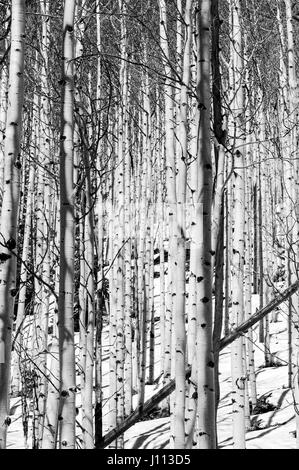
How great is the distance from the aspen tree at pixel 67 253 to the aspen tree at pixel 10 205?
0.29 metres

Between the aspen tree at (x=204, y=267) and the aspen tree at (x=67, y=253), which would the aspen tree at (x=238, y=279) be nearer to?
the aspen tree at (x=204, y=267)

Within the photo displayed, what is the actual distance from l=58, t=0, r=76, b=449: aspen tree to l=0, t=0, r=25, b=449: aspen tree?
29 centimetres

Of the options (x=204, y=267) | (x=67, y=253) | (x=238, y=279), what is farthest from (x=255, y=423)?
(x=67, y=253)

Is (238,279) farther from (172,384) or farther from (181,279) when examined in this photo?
(172,384)

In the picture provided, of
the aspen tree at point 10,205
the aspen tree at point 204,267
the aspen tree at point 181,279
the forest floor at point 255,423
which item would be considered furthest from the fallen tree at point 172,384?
the aspen tree at point 10,205

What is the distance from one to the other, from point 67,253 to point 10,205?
1.56 feet

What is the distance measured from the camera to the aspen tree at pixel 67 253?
3.08m

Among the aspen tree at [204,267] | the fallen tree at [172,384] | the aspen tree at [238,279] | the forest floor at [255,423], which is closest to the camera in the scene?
the aspen tree at [204,267]

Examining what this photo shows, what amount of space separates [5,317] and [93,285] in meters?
1.27

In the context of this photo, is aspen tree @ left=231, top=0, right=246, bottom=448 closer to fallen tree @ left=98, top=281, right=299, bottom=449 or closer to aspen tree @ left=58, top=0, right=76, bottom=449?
fallen tree @ left=98, top=281, right=299, bottom=449

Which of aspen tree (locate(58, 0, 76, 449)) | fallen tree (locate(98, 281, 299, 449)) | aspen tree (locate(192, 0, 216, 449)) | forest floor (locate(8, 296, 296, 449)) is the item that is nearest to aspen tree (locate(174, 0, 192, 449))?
fallen tree (locate(98, 281, 299, 449))

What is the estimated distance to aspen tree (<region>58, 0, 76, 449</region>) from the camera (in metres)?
3.08

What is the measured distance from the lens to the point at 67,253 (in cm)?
329
